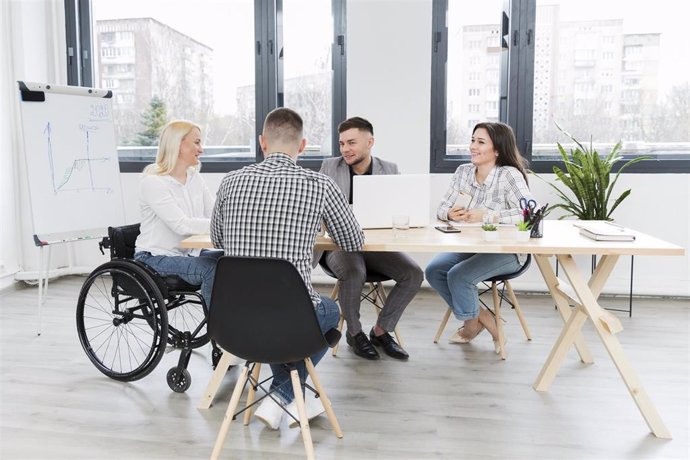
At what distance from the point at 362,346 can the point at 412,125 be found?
6.70 feet

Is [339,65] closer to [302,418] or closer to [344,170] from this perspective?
[344,170]

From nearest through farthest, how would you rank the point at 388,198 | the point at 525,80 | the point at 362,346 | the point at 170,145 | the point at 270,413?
the point at 270,413, the point at 388,198, the point at 170,145, the point at 362,346, the point at 525,80

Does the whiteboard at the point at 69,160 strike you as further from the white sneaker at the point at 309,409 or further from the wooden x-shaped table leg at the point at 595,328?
the wooden x-shaped table leg at the point at 595,328

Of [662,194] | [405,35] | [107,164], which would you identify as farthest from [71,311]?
[662,194]

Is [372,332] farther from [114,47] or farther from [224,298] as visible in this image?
[114,47]

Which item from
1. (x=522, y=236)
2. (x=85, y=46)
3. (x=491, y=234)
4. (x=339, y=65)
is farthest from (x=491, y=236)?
(x=85, y=46)

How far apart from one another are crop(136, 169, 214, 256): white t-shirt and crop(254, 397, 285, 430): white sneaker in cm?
90

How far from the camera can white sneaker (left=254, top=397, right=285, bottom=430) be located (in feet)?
7.95

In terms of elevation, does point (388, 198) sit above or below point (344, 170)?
below

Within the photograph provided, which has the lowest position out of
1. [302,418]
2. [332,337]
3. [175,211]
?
[302,418]

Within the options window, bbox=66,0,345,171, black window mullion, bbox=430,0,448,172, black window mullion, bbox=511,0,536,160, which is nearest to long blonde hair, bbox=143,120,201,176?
window, bbox=66,0,345,171

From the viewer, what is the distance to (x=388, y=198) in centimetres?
291

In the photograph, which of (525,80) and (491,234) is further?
(525,80)

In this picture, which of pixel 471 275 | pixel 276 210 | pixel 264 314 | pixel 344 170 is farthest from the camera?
pixel 344 170
